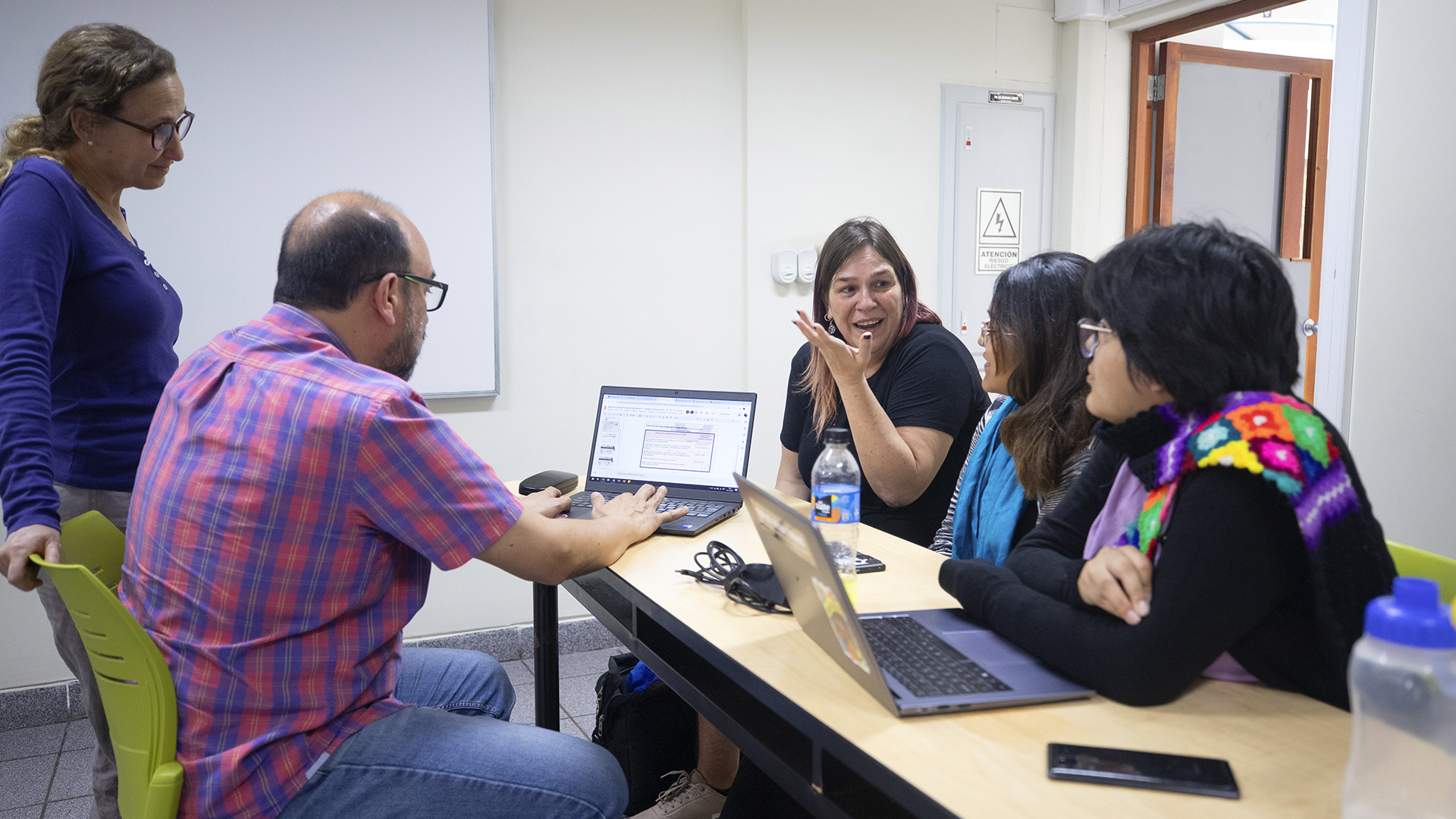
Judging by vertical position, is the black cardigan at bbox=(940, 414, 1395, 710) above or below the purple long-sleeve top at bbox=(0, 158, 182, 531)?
below

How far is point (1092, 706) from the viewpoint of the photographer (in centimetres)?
104

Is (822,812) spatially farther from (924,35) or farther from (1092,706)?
(924,35)

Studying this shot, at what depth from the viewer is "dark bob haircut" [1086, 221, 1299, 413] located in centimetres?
106

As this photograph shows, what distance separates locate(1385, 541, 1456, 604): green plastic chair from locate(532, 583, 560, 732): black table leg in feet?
5.08

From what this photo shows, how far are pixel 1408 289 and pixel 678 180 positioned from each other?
225 cm

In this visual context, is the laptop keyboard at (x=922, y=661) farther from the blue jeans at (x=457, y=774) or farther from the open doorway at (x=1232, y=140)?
the open doorway at (x=1232, y=140)

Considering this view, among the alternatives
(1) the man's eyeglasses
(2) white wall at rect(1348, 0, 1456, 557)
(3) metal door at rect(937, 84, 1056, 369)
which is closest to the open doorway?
(3) metal door at rect(937, 84, 1056, 369)

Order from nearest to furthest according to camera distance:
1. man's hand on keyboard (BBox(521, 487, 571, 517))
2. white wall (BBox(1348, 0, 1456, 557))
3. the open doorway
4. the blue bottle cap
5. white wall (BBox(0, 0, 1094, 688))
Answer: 1. the blue bottle cap
2. man's hand on keyboard (BBox(521, 487, 571, 517))
3. white wall (BBox(1348, 0, 1456, 557))
4. white wall (BBox(0, 0, 1094, 688))
5. the open doorway

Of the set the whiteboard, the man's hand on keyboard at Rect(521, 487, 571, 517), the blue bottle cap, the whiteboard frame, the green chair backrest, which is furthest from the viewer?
the whiteboard frame

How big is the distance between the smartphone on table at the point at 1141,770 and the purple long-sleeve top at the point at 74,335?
1442 millimetres

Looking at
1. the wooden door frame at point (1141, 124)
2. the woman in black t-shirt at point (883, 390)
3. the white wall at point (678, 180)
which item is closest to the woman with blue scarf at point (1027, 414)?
the woman in black t-shirt at point (883, 390)

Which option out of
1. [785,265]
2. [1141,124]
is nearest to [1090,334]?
[785,265]

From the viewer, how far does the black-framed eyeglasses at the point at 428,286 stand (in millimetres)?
1374

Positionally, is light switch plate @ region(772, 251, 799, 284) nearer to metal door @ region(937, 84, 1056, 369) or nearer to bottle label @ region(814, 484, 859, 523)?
metal door @ region(937, 84, 1056, 369)
